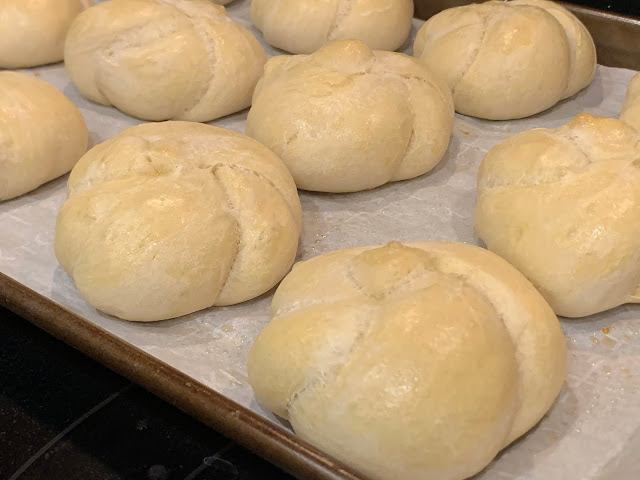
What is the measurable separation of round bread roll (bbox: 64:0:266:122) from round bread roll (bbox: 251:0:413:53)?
220 mm

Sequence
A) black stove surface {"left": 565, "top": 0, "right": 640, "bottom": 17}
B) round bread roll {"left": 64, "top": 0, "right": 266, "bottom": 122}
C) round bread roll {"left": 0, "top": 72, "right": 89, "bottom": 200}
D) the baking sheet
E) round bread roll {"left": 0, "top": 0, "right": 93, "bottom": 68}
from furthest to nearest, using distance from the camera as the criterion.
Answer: black stove surface {"left": 565, "top": 0, "right": 640, "bottom": 17} < round bread roll {"left": 0, "top": 0, "right": 93, "bottom": 68} < round bread roll {"left": 64, "top": 0, "right": 266, "bottom": 122} < round bread roll {"left": 0, "top": 72, "right": 89, "bottom": 200} < the baking sheet

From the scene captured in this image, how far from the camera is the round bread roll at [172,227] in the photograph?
5.06 feet

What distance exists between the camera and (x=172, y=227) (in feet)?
5.09

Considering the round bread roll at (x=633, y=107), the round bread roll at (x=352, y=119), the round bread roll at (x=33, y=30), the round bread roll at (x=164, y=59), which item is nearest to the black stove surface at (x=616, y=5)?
the round bread roll at (x=633, y=107)

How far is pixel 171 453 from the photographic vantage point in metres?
1.40

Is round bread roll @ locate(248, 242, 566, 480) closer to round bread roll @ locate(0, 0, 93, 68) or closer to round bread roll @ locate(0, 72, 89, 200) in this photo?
round bread roll @ locate(0, 72, 89, 200)

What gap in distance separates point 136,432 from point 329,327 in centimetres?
48

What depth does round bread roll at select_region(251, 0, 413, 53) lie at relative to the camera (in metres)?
2.38

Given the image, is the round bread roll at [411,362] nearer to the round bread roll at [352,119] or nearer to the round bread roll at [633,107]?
the round bread roll at [352,119]

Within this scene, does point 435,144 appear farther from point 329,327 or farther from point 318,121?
point 329,327

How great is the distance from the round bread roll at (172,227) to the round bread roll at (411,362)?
0.25 metres

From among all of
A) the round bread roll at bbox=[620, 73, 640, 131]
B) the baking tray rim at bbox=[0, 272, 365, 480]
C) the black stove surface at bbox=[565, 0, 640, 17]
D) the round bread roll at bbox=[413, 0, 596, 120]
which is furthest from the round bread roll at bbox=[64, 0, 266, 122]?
the black stove surface at bbox=[565, 0, 640, 17]

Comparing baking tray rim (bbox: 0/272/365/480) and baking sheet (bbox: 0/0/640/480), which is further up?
baking tray rim (bbox: 0/272/365/480)

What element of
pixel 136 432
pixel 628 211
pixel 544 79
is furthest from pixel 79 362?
pixel 544 79
